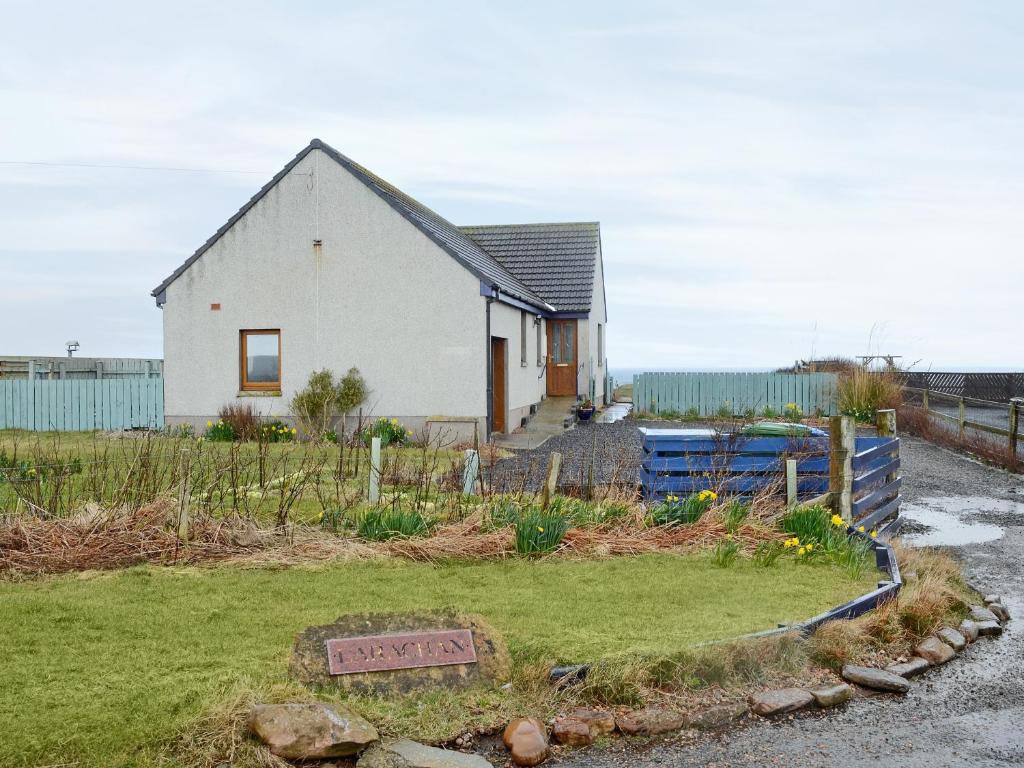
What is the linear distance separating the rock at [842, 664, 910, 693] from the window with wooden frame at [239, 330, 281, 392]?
1687cm

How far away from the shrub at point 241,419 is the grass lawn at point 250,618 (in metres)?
11.4

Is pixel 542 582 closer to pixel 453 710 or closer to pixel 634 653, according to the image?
pixel 634 653

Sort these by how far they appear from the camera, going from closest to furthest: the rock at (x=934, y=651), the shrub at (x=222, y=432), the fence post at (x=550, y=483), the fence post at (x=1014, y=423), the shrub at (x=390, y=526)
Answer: the rock at (x=934, y=651)
the shrub at (x=390, y=526)
the fence post at (x=550, y=483)
the fence post at (x=1014, y=423)
the shrub at (x=222, y=432)

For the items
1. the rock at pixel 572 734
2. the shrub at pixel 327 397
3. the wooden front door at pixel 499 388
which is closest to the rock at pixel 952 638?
the rock at pixel 572 734

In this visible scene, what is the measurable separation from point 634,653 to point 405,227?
15482mm

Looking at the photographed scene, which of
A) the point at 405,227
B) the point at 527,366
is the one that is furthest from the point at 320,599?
the point at 527,366

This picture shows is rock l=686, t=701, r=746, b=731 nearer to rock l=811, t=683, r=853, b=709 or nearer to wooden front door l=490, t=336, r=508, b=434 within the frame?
rock l=811, t=683, r=853, b=709

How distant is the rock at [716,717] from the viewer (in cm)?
515

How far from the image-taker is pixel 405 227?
19.9 m

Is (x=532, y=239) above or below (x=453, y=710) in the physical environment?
above

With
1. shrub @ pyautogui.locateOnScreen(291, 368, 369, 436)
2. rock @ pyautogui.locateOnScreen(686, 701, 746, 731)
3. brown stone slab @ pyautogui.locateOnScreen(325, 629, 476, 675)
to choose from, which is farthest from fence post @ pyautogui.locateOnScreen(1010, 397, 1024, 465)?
brown stone slab @ pyautogui.locateOnScreen(325, 629, 476, 675)

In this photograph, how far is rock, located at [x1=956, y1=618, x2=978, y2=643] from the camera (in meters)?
6.87

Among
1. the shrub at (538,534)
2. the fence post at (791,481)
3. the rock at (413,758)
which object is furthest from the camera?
the fence post at (791,481)

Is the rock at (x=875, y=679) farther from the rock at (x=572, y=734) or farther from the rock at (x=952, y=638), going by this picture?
the rock at (x=572, y=734)
